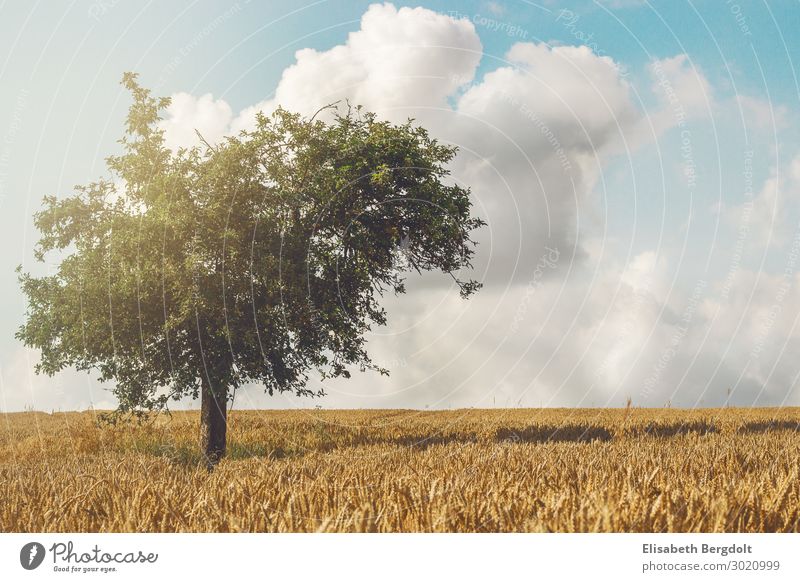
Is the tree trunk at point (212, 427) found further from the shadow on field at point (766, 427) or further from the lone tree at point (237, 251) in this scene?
the shadow on field at point (766, 427)

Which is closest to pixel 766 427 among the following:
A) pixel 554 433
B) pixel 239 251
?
pixel 554 433

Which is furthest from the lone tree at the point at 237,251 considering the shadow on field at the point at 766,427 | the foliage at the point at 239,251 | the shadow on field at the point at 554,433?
the shadow on field at the point at 766,427

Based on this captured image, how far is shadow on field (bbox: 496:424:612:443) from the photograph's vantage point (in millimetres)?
19422

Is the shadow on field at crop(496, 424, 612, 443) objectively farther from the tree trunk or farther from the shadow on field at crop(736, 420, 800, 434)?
the tree trunk

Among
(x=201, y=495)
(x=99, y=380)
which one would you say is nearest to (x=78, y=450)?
(x=99, y=380)

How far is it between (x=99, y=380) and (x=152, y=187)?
6.09m

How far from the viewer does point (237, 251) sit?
17906 millimetres

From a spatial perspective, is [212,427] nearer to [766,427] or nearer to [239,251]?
[239,251]

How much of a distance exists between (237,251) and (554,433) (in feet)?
37.7

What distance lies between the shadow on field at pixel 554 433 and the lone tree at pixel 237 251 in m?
5.25

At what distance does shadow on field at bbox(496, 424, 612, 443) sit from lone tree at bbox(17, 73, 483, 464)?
525 cm

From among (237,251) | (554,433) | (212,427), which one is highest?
(237,251)
